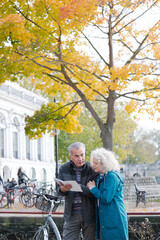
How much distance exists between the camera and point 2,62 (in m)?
12.7

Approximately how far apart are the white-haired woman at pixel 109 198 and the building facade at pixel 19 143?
3304 centimetres

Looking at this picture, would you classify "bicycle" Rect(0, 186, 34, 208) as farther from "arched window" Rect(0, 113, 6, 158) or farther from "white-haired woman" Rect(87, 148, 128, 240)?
"arched window" Rect(0, 113, 6, 158)

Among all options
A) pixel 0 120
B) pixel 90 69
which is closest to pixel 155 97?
pixel 90 69

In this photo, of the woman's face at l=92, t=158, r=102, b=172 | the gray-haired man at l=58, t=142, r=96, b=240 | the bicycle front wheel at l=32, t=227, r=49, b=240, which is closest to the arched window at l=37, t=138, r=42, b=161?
the bicycle front wheel at l=32, t=227, r=49, b=240

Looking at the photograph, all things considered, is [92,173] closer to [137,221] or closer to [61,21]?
[137,221]

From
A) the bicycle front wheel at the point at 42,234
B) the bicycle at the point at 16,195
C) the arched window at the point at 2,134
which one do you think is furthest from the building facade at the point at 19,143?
the bicycle front wheel at the point at 42,234

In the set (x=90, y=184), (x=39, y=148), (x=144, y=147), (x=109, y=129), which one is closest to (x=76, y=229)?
(x=90, y=184)

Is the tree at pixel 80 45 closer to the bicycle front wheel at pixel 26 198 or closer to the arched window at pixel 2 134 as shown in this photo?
the bicycle front wheel at pixel 26 198

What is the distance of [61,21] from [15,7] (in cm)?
160

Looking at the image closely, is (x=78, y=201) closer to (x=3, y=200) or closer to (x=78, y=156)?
(x=78, y=156)

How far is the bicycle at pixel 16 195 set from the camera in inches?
730

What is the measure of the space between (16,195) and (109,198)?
1451cm

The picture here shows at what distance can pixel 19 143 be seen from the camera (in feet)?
153

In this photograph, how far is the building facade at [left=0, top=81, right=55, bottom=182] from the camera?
43031 mm
